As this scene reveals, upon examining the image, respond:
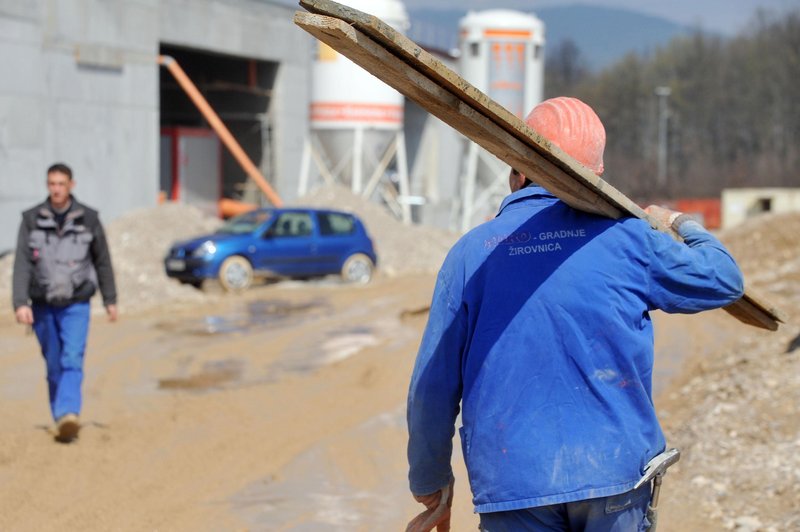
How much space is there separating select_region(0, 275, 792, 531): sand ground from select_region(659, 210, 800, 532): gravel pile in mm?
258

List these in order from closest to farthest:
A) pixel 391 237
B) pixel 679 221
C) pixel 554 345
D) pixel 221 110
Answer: pixel 554 345 → pixel 679 221 → pixel 391 237 → pixel 221 110

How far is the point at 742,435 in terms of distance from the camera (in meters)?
8.14

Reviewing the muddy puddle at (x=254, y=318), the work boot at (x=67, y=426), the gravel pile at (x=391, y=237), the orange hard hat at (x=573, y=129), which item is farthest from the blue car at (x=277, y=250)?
the orange hard hat at (x=573, y=129)

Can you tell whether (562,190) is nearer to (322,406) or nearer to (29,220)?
(29,220)

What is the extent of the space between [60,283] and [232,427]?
1.92 meters

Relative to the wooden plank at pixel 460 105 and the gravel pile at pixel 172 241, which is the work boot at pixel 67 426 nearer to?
the wooden plank at pixel 460 105

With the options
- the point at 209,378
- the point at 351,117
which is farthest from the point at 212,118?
the point at 209,378

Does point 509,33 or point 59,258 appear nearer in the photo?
point 59,258

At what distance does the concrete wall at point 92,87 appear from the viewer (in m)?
23.5

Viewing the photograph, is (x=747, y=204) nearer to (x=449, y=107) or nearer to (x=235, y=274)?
(x=235, y=274)

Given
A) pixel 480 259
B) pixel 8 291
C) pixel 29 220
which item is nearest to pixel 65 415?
pixel 29 220

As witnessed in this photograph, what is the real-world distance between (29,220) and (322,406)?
320 cm

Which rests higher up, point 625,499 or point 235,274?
point 625,499

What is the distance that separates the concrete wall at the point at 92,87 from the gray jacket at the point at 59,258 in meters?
15.3
